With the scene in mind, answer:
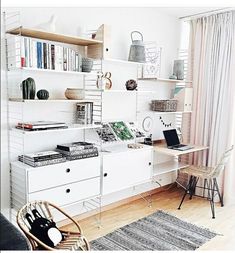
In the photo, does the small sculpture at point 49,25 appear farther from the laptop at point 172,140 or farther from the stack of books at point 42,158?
the laptop at point 172,140

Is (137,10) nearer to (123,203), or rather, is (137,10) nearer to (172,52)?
(172,52)

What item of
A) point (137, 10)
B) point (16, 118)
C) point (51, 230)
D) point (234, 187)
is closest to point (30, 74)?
point (16, 118)

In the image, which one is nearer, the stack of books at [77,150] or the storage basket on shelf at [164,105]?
the stack of books at [77,150]

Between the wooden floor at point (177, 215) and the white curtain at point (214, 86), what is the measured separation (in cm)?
40

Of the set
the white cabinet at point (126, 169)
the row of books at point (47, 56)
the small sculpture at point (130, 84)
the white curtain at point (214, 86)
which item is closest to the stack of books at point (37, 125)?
the row of books at point (47, 56)

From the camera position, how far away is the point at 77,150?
257 centimetres

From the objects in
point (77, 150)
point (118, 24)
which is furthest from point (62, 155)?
point (118, 24)

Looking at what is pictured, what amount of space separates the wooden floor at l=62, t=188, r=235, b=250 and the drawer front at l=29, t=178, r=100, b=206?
0.39 meters

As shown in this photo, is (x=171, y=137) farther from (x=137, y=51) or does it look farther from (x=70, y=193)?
(x=70, y=193)

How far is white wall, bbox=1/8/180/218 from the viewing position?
2.43m

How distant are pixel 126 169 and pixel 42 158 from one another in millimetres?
963

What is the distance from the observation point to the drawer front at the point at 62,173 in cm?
228

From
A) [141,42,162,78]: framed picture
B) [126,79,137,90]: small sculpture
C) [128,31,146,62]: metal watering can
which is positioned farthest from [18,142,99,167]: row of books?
[141,42,162,78]: framed picture

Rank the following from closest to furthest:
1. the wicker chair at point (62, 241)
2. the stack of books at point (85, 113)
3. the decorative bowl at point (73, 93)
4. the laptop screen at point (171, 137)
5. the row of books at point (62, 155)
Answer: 1. the wicker chair at point (62, 241)
2. the row of books at point (62, 155)
3. the decorative bowl at point (73, 93)
4. the stack of books at point (85, 113)
5. the laptop screen at point (171, 137)
